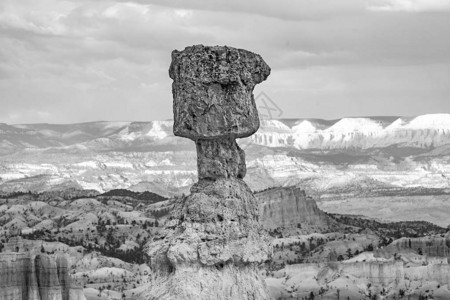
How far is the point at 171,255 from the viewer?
125 ft

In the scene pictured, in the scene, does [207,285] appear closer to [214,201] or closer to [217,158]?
[214,201]

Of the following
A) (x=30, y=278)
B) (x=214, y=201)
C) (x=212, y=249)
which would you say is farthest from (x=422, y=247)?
(x=212, y=249)

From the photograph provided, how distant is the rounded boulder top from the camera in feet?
127

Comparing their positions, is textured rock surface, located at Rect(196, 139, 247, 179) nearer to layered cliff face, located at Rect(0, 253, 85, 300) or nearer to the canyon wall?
layered cliff face, located at Rect(0, 253, 85, 300)

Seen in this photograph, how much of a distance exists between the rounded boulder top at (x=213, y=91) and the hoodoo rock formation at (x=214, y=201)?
26 mm

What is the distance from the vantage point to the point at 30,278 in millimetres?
77562

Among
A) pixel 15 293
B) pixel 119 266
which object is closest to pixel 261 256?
pixel 15 293

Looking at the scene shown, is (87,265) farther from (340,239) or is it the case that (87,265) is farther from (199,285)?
(199,285)

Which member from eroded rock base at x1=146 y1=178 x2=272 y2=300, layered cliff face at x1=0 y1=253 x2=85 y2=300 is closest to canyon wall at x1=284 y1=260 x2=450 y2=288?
layered cliff face at x1=0 y1=253 x2=85 y2=300

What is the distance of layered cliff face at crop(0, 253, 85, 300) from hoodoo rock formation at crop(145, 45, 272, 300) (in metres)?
37.3

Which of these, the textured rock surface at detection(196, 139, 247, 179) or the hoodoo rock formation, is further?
the textured rock surface at detection(196, 139, 247, 179)

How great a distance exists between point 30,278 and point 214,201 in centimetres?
4047

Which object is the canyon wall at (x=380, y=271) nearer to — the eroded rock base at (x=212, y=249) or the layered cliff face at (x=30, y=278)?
the layered cliff face at (x=30, y=278)

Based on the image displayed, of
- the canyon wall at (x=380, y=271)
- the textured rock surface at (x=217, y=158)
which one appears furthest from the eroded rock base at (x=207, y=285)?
the canyon wall at (x=380, y=271)
